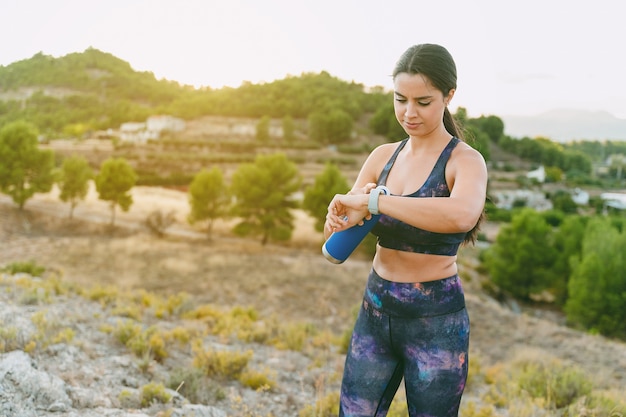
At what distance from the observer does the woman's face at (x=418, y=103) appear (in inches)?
70.5

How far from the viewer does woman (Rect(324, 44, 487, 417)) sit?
5.67 ft

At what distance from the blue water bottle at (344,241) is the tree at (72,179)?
3476cm

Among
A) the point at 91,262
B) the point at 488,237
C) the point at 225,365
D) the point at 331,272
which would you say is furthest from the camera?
the point at 488,237

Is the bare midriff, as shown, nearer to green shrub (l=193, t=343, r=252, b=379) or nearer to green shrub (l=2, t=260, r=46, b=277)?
green shrub (l=193, t=343, r=252, b=379)

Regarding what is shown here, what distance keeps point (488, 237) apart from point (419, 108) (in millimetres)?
44777

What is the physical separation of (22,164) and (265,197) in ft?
53.1

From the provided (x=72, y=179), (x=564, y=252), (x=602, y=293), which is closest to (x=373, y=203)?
(x=602, y=293)

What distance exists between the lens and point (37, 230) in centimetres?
2981

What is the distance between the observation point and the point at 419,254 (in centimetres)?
188

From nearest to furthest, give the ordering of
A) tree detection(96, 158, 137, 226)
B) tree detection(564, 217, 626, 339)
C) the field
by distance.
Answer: the field → tree detection(564, 217, 626, 339) → tree detection(96, 158, 137, 226)

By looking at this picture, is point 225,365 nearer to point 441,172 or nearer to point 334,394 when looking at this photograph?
point 334,394

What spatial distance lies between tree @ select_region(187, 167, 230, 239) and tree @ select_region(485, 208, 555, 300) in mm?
18926

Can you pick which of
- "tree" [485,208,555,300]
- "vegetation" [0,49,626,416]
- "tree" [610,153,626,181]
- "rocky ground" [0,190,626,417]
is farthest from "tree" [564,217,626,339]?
"tree" [610,153,626,181]

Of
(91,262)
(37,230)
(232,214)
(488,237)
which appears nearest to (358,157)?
(488,237)
